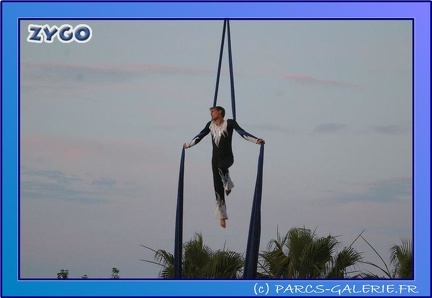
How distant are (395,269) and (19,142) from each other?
19.3 ft

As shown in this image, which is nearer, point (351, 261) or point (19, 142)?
point (19, 142)

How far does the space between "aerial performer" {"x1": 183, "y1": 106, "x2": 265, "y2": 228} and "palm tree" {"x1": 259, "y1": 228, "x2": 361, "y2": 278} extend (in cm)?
152

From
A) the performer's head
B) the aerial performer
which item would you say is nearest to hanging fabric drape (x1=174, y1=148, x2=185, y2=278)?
the aerial performer

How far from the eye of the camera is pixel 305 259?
73.8 feet

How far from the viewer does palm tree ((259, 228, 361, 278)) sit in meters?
22.4

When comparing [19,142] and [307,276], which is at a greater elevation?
[19,142]

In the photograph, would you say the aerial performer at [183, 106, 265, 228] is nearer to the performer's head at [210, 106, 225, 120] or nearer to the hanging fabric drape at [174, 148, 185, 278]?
the performer's head at [210, 106, 225, 120]

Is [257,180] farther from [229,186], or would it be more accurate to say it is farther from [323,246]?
[323,246]

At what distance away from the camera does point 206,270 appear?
73.9ft

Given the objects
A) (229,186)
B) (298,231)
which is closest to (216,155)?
(229,186)

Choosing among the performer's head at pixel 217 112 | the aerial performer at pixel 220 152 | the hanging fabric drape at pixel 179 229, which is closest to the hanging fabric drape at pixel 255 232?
the aerial performer at pixel 220 152

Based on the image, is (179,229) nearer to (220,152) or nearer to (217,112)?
(220,152)

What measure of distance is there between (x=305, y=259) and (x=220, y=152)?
246 centimetres

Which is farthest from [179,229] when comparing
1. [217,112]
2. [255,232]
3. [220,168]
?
[217,112]
